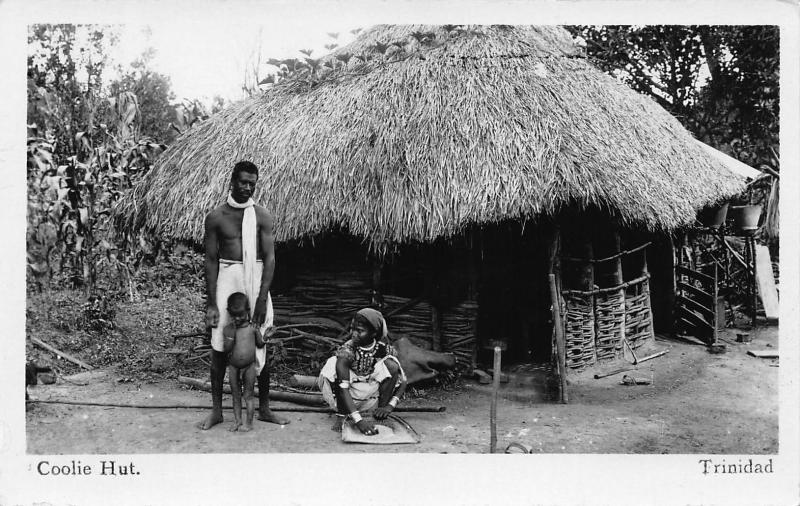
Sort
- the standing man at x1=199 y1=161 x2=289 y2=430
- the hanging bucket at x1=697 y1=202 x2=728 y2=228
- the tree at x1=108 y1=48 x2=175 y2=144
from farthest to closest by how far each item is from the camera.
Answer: the hanging bucket at x1=697 y1=202 x2=728 y2=228, the tree at x1=108 y1=48 x2=175 y2=144, the standing man at x1=199 y1=161 x2=289 y2=430

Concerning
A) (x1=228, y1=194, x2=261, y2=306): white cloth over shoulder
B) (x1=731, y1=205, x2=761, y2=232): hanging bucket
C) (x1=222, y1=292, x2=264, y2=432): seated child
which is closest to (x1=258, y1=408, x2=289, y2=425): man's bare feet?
(x1=222, y1=292, x2=264, y2=432): seated child

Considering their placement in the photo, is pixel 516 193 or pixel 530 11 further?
pixel 516 193

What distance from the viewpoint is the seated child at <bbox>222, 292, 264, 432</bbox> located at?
4453 millimetres

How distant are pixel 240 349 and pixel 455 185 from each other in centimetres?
206

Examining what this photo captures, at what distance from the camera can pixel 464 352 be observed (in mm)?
5789

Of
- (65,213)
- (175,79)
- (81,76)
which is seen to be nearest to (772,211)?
(175,79)

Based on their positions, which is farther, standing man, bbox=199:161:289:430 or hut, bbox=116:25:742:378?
hut, bbox=116:25:742:378

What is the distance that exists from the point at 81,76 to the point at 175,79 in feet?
4.19

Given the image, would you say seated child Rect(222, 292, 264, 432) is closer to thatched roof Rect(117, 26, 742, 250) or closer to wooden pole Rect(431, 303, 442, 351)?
thatched roof Rect(117, 26, 742, 250)

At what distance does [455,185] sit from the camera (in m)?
5.15
